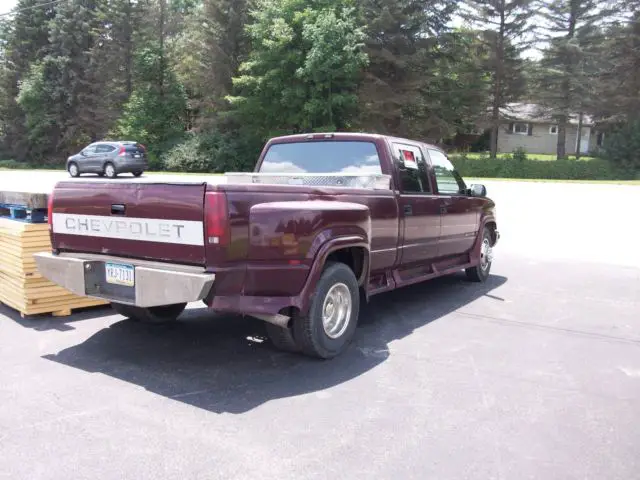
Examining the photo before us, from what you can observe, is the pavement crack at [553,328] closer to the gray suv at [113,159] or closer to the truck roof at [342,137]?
the truck roof at [342,137]

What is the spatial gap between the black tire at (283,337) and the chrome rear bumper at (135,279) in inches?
35.6

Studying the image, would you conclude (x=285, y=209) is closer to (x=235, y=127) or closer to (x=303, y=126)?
(x=303, y=126)

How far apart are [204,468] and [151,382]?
52.5 inches

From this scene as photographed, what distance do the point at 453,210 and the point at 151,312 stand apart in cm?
368

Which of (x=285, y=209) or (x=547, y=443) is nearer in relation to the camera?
(x=547, y=443)

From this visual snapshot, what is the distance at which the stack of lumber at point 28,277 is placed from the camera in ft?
18.5

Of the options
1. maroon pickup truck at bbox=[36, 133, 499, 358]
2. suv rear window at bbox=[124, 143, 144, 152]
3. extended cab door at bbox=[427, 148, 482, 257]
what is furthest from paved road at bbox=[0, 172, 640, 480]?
suv rear window at bbox=[124, 143, 144, 152]

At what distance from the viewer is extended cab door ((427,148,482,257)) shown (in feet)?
22.1

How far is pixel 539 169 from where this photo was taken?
35.1 meters

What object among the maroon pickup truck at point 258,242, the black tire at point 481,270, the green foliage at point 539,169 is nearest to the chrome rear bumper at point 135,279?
the maroon pickup truck at point 258,242

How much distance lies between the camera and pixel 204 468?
3.03 metres

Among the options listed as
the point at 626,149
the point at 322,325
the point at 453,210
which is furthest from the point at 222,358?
the point at 626,149

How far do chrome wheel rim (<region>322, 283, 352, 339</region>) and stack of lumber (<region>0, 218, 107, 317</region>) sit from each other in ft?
9.08

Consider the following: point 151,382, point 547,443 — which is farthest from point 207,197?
point 547,443
